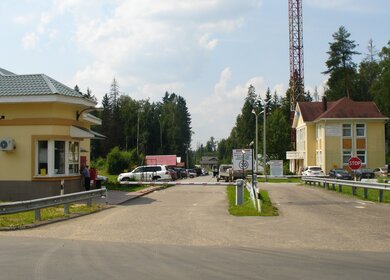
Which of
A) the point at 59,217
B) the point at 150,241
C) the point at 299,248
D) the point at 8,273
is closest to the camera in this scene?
the point at 8,273

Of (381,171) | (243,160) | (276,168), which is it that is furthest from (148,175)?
(381,171)

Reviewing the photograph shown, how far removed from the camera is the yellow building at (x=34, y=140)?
24844 millimetres

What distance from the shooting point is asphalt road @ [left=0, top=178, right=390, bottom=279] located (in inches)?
346

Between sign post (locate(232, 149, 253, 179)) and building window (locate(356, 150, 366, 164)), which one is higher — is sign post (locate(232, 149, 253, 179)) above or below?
below

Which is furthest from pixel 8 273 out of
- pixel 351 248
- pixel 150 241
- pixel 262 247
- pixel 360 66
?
pixel 360 66

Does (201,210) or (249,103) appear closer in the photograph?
(201,210)

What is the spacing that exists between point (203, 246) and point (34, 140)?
1530 centimetres

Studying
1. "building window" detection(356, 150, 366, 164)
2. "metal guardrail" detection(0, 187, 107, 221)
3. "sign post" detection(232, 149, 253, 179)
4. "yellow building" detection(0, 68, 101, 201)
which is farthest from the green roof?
"building window" detection(356, 150, 366, 164)

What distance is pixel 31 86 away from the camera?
1027 inches

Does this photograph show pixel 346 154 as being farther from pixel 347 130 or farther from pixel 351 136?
pixel 347 130

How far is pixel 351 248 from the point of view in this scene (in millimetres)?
11875

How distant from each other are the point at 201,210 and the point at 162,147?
355 ft

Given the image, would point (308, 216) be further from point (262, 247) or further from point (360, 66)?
point (360, 66)

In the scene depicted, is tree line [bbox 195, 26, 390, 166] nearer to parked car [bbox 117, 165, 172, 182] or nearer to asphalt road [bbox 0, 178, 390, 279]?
parked car [bbox 117, 165, 172, 182]
